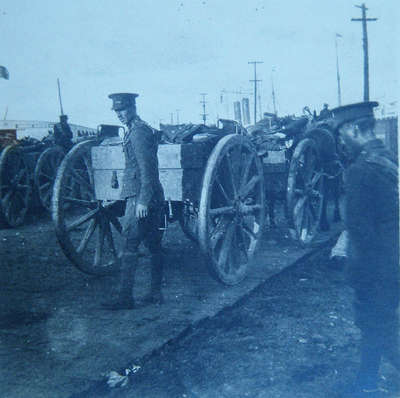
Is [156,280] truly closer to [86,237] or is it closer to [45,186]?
[86,237]

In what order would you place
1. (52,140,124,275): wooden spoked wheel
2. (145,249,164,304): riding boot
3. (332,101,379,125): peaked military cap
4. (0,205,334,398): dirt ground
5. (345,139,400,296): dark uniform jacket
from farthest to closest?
(52,140,124,275): wooden spoked wheel < (145,249,164,304): riding boot < (0,205,334,398): dirt ground < (332,101,379,125): peaked military cap < (345,139,400,296): dark uniform jacket

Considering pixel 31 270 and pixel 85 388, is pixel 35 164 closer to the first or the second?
pixel 31 270

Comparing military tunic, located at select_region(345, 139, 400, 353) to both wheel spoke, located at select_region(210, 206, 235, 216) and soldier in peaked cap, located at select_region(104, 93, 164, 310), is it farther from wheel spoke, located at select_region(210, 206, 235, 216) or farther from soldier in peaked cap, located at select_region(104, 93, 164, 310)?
soldier in peaked cap, located at select_region(104, 93, 164, 310)

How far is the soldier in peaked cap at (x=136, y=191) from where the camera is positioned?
3.45 metres

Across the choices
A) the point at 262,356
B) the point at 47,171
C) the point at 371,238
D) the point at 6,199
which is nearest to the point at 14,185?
the point at 6,199

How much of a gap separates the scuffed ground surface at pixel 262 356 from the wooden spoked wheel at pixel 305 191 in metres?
1.39

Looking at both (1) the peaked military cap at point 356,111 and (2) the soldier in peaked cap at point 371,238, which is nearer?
(2) the soldier in peaked cap at point 371,238

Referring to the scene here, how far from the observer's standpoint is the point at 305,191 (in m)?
5.56

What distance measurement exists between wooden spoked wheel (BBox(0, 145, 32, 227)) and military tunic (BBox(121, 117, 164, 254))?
15.5 ft

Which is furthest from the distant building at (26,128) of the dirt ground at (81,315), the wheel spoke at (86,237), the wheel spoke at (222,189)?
the wheel spoke at (222,189)

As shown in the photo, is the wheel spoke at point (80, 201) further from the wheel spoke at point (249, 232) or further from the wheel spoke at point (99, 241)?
the wheel spoke at point (249, 232)

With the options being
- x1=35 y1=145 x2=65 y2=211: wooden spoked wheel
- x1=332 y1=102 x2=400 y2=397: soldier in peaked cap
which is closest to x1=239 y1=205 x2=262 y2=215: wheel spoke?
x1=332 y1=102 x2=400 y2=397: soldier in peaked cap

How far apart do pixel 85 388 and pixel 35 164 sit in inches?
276

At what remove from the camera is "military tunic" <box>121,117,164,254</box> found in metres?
3.44
